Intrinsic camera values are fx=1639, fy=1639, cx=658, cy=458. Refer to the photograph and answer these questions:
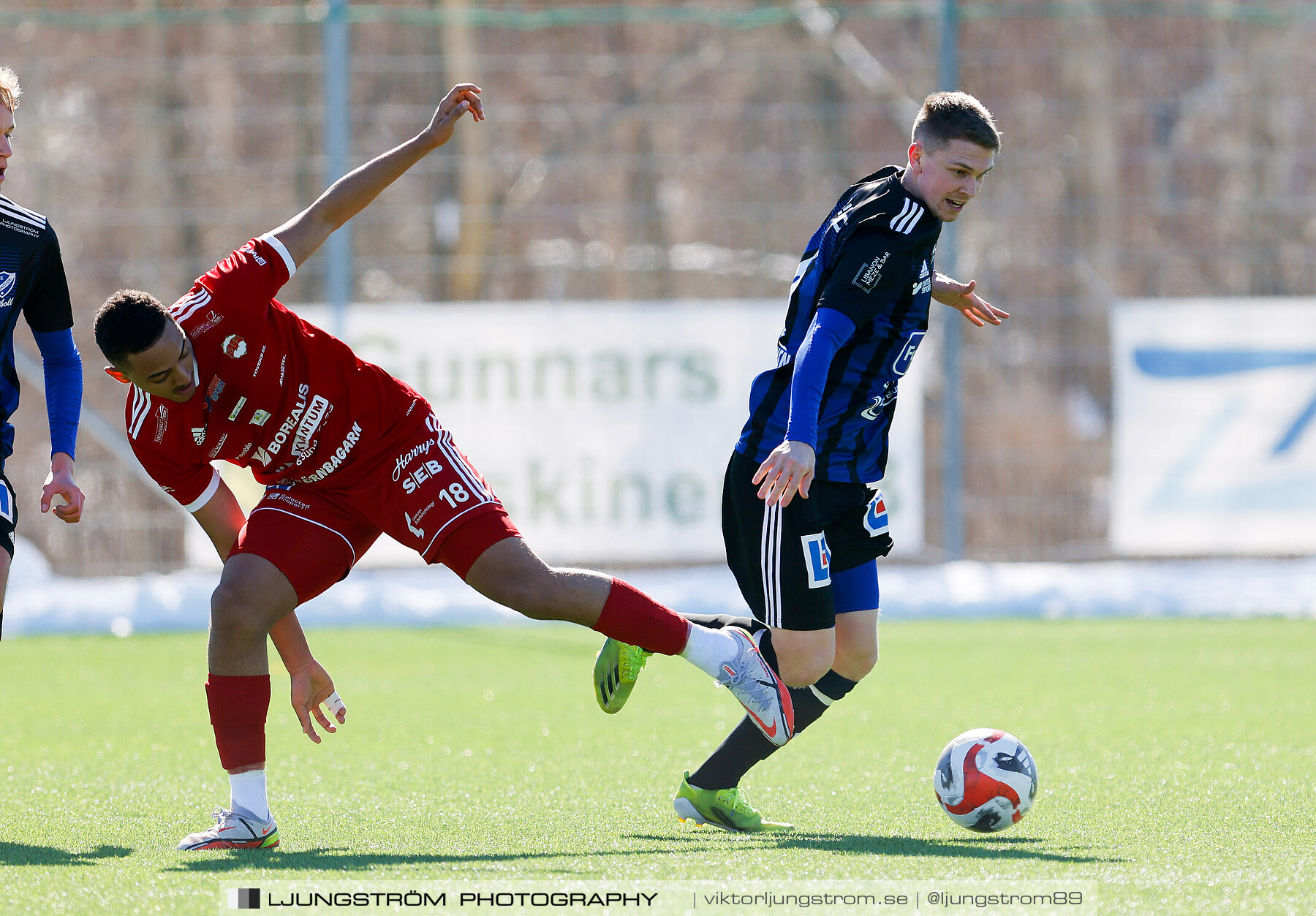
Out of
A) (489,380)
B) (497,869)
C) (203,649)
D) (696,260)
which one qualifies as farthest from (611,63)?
(497,869)

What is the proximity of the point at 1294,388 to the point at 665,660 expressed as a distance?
453 centimetres

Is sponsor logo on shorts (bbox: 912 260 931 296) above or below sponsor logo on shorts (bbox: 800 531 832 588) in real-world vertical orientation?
above

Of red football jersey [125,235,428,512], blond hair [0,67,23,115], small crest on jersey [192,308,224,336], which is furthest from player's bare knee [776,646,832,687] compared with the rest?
blond hair [0,67,23,115]

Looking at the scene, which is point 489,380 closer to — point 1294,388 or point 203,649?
point 203,649

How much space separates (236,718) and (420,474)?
0.78 meters

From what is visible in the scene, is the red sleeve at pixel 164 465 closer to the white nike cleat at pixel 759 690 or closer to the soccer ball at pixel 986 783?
the white nike cleat at pixel 759 690

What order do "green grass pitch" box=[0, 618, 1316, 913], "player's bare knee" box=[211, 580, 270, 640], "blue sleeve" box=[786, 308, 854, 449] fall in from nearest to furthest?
"green grass pitch" box=[0, 618, 1316, 913]
"player's bare knee" box=[211, 580, 270, 640]
"blue sleeve" box=[786, 308, 854, 449]

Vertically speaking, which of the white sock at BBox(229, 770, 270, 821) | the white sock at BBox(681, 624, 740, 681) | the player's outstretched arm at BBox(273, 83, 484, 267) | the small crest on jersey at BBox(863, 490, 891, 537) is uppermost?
the player's outstretched arm at BBox(273, 83, 484, 267)

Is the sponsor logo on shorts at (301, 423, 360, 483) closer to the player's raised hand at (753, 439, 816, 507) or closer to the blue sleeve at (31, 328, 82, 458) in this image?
the blue sleeve at (31, 328, 82, 458)

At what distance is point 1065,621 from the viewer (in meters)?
9.85

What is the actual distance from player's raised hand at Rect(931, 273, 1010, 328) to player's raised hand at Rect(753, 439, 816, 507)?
98 centimetres

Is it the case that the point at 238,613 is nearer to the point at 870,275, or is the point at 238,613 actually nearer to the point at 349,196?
the point at 349,196

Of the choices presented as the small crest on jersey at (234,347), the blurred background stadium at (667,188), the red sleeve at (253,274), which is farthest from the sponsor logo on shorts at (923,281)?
the blurred background stadium at (667,188)

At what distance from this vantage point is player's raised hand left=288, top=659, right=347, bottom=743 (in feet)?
14.2
